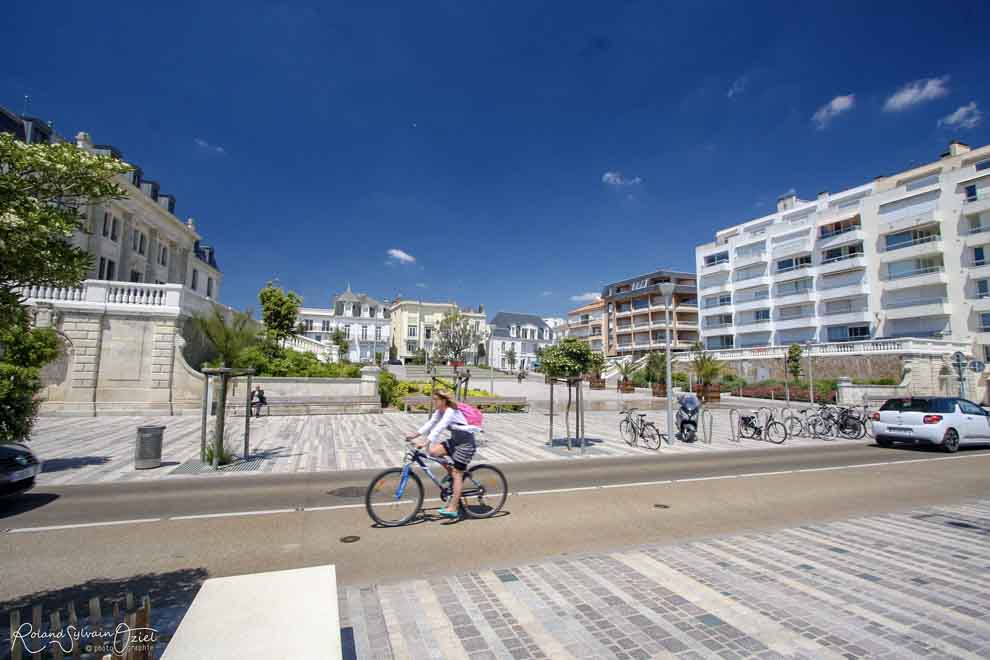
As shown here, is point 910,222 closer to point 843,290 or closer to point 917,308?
point 917,308

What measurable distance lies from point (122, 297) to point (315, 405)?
961 centimetres

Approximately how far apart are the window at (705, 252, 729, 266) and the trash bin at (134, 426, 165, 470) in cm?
6305

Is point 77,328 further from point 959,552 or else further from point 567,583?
point 959,552

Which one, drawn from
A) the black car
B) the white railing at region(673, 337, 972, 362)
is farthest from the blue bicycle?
the white railing at region(673, 337, 972, 362)

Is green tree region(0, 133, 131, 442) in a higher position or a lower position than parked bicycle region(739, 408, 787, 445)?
higher

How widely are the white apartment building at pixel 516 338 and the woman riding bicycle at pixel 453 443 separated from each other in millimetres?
83509

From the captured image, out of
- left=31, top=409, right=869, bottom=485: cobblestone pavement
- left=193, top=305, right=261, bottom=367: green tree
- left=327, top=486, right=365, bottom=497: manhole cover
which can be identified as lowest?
left=327, top=486, right=365, bottom=497: manhole cover

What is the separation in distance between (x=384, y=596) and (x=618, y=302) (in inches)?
3039

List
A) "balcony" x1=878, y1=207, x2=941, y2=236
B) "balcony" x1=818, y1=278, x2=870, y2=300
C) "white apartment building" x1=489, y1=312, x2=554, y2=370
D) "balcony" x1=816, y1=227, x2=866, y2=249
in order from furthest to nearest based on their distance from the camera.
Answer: "white apartment building" x1=489, y1=312, x2=554, y2=370
"balcony" x1=816, y1=227, x2=866, y2=249
"balcony" x1=818, y1=278, x2=870, y2=300
"balcony" x1=878, y1=207, x2=941, y2=236

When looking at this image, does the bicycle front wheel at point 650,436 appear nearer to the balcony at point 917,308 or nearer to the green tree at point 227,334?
the green tree at point 227,334

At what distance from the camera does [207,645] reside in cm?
197

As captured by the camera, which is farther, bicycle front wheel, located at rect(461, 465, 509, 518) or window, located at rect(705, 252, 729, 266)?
window, located at rect(705, 252, 729, 266)

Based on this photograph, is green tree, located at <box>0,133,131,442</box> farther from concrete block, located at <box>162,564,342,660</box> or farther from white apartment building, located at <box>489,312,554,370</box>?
white apartment building, located at <box>489,312,554,370</box>

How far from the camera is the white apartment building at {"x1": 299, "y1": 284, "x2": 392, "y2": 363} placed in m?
81.1
